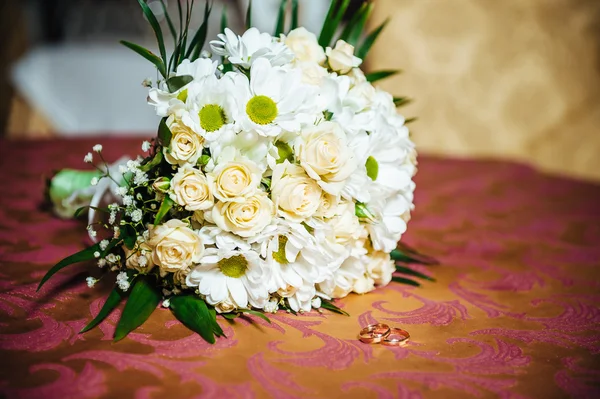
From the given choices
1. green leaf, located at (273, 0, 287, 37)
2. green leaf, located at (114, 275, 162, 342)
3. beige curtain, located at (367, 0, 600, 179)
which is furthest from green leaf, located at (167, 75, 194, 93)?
beige curtain, located at (367, 0, 600, 179)

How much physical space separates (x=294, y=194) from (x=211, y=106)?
0.65 feet

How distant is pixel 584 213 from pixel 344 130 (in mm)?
1430

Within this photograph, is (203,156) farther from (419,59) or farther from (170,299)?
(419,59)

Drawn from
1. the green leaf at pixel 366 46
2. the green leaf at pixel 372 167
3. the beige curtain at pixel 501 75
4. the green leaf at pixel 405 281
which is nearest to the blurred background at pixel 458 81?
the beige curtain at pixel 501 75

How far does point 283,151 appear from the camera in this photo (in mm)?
941

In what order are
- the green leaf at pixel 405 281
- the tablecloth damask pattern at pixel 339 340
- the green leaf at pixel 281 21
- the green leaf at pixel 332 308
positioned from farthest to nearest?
the green leaf at pixel 281 21 < the green leaf at pixel 405 281 < the green leaf at pixel 332 308 < the tablecloth damask pattern at pixel 339 340

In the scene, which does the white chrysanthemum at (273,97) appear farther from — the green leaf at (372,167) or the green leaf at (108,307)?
the green leaf at (108,307)

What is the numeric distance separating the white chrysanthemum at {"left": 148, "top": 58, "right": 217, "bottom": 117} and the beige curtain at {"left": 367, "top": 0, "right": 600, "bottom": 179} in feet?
10.1

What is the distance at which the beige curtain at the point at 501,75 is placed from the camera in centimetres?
365

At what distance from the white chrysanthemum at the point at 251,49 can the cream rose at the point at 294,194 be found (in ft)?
0.60

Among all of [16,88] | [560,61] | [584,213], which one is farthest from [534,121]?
[16,88]

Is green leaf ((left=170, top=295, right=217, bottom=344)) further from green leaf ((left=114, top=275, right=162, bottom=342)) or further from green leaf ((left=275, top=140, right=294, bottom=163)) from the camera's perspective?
green leaf ((left=275, top=140, right=294, bottom=163))

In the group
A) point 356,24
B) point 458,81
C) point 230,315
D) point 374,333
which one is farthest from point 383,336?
point 458,81

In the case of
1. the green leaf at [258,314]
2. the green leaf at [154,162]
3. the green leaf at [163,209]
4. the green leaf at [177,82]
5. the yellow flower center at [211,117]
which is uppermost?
the green leaf at [177,82]
